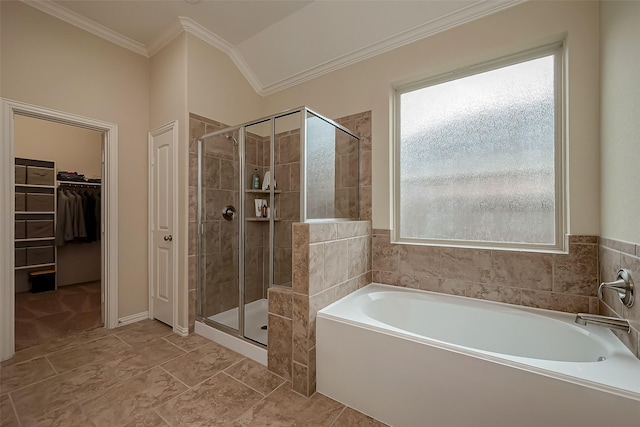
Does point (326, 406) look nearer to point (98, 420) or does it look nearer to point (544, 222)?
point (98, 420)

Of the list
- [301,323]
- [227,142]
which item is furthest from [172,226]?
[301,323]

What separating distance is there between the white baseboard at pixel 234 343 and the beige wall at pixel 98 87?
35.3 inches

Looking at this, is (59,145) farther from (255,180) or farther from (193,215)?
(255,180)

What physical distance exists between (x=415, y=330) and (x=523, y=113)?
5.74 feet

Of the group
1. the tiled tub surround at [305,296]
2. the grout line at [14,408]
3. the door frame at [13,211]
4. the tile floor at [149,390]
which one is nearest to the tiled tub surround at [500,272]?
the tiled tub surround at [305,296]

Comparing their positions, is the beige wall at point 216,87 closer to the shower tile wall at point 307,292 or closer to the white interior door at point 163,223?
the white interior door at point 163,223

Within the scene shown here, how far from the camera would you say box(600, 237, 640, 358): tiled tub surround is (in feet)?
3.75

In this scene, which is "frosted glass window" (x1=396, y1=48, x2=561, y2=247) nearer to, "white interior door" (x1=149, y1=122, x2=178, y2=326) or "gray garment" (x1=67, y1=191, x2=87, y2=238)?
"white interior door" (x1=149, y1=122, x2=178, y2=326)

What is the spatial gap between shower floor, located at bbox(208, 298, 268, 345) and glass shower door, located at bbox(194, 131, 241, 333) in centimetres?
2

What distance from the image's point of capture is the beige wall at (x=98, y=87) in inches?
78.7

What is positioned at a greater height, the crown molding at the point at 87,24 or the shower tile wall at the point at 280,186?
the crown molding at the point at 87,24

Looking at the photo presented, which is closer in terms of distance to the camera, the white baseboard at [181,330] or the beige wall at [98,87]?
the beige wall at [98,87]

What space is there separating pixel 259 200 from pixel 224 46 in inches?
67.6

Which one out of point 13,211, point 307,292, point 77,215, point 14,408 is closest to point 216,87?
point 13,211
